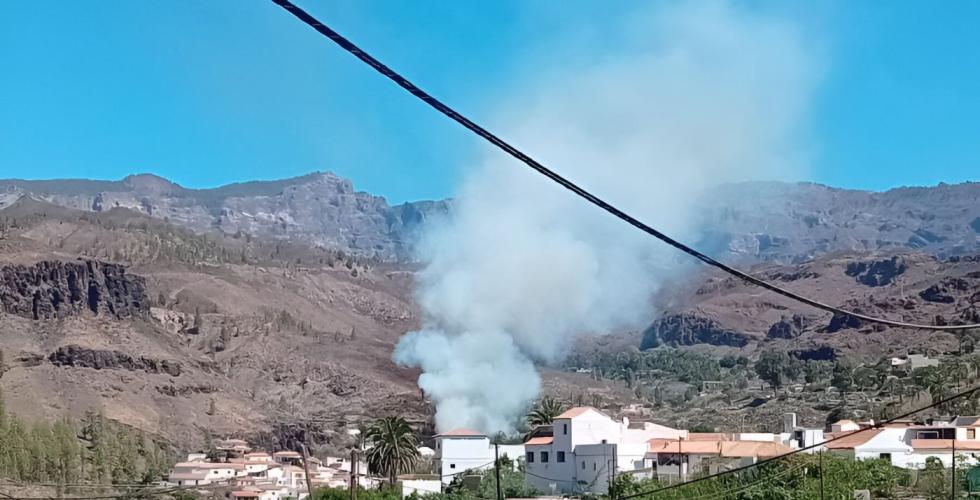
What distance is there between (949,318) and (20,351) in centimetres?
14875

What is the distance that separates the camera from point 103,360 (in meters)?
188

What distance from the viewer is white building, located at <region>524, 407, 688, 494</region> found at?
250 feet

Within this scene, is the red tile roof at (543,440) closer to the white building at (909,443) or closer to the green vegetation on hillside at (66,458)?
the white building at (909,443)

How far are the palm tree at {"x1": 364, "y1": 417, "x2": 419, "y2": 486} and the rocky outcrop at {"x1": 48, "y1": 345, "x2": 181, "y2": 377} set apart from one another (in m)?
105

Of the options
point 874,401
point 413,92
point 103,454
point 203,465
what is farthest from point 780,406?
point 413,92

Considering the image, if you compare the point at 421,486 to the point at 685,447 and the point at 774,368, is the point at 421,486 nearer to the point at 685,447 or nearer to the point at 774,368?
the point at 685,447

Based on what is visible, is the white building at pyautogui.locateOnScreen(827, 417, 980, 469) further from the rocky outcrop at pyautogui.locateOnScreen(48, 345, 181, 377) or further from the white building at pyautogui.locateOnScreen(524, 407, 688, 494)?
the rocky outcrop at pyautogui.locateOnScreen(48, 345, 181, 377)

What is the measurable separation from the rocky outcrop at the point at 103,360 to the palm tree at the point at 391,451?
344ft

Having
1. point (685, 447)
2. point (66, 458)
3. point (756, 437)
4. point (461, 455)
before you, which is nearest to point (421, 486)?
point (461, 455)

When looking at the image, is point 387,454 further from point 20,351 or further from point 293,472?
point 20,351

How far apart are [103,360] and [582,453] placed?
128449 mm

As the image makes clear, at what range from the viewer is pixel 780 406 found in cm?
14200

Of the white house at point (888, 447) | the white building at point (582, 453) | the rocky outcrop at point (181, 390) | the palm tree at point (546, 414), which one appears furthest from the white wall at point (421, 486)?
the rocky outcrop at point (181, 390)

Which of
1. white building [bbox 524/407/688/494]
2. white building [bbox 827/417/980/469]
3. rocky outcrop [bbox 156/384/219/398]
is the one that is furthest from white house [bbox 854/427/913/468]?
rocky outcrop [bbox 156/384/219/398]
